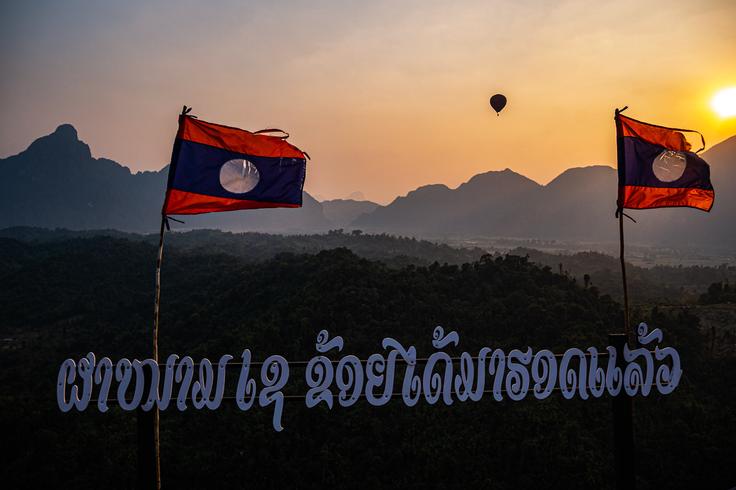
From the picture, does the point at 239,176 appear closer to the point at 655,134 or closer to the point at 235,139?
the point at 235,139

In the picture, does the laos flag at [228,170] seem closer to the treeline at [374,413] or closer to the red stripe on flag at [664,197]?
the red stripe on flag at [664,197]

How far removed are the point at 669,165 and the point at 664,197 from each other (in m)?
0.82

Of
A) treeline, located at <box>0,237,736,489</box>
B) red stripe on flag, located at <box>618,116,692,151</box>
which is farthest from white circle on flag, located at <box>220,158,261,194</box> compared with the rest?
treeline, located at <box>0,237,736,489</box>

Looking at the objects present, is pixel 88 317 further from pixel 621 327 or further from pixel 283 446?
pixel 621 327

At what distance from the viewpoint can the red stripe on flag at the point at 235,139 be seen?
1098 centimetres

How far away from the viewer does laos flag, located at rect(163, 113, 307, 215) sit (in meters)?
10.9

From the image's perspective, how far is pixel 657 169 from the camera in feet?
42.7

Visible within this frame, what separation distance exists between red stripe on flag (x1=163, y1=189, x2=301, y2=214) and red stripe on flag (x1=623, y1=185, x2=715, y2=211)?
8483 millimetres

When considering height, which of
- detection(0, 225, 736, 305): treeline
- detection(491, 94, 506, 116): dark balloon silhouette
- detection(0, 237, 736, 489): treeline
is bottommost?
detection(0, 237, 736, 489): treeline

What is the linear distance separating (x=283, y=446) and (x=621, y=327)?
2373 centimetres

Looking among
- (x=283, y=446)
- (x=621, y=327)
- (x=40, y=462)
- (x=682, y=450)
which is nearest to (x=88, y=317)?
(x=40, y=462)

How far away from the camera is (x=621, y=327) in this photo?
34.7m

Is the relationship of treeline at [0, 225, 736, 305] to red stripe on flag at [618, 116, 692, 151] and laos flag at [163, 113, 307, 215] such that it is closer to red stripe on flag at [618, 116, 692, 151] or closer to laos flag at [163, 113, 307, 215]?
red stripe on flag at [618, 116, 692, 151]

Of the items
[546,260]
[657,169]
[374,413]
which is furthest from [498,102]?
[546,260]
